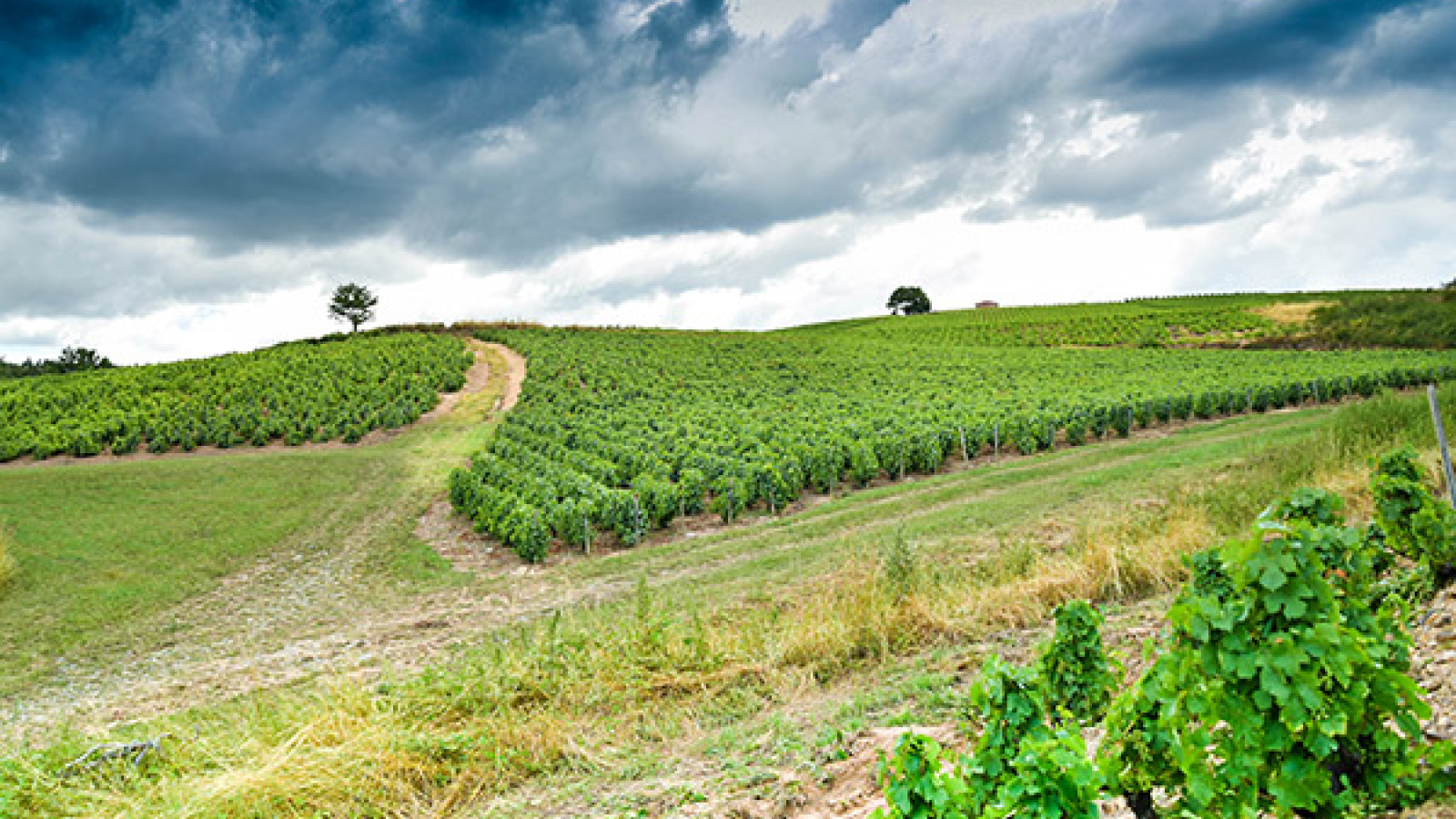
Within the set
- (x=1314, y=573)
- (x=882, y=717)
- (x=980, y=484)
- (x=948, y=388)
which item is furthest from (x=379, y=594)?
(x=948, y=388)

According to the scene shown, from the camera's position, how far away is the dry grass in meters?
68.4

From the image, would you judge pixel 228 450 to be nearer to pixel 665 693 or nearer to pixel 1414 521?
pixel 665 693

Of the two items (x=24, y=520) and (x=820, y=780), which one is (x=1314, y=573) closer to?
(x=820, y=780)

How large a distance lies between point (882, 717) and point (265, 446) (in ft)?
107

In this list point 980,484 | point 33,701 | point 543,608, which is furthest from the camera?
point 980,484

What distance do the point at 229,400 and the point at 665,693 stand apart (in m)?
38.1

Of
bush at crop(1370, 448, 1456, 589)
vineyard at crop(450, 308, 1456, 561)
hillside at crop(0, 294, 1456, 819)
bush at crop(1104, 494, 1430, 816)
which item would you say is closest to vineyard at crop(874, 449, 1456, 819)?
bush at crop(1104, 494, 1430, 816)

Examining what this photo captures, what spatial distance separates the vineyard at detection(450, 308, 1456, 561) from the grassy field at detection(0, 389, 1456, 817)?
21.1 ft

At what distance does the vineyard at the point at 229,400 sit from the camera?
31109 millimetres

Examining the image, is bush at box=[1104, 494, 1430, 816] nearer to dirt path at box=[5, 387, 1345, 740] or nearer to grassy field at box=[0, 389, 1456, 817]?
grassy field at box=[0, 389, 1456, 817]

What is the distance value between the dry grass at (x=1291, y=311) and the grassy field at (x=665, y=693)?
70595 mm

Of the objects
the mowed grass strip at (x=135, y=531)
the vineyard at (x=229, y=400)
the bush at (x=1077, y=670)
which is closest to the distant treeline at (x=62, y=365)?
the vineyard at (x=229, y=400)

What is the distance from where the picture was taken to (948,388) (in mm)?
38125

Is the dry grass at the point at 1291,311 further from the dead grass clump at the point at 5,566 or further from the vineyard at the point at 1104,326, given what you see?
the dead grass clump at the point at 5,566
